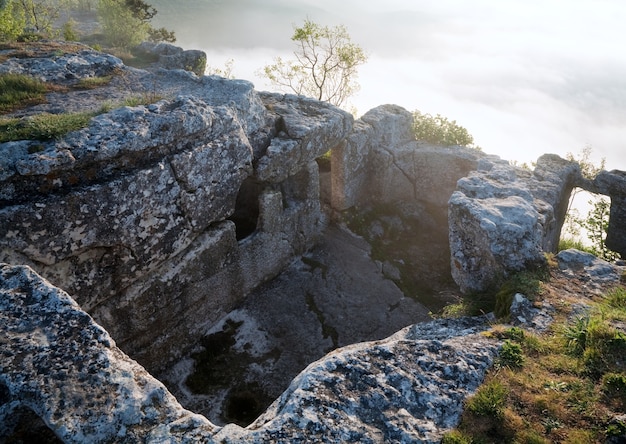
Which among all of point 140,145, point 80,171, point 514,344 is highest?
point 140,145

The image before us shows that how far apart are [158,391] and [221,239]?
567 centimetres

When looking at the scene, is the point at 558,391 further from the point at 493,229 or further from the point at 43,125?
the point at 43,125

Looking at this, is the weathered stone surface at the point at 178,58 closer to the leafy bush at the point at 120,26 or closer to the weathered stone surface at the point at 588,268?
the leafy bush at the point at 120,26

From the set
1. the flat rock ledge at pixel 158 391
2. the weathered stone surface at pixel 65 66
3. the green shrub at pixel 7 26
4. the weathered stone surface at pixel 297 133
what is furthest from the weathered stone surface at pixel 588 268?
the green shrub at pixel 7 26

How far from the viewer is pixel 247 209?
1284 cm

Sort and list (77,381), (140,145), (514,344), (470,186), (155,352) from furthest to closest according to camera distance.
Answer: (470,186)
(155,352)
(140,145)
(514,344)
(77,381)

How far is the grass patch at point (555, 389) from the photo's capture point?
17.1 feet

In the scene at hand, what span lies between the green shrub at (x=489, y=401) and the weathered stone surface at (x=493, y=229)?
3518 mm

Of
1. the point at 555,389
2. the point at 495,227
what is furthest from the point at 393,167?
the point at 555,389

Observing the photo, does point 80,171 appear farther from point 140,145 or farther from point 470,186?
point 470,186

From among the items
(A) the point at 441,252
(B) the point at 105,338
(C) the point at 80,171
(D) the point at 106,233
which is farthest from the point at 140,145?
(A) the point at 441,252

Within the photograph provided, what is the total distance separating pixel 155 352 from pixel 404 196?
10061 millimetres

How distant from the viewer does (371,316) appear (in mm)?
12125

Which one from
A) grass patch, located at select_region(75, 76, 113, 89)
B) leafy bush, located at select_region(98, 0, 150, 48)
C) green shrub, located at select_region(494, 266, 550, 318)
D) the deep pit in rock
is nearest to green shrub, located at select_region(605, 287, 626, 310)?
green shrub, located at select_region(494, 266, 550, 318)
